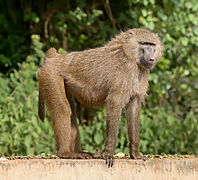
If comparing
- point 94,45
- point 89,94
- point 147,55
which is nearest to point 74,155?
point 89,94

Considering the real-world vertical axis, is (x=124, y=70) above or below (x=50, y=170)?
above

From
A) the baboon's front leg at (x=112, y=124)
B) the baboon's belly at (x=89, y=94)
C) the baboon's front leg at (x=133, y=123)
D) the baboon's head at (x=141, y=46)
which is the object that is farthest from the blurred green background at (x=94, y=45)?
the baboon's head at (x=141, y=46)

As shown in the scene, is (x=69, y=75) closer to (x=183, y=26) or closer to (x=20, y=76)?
(x=20, y=76)

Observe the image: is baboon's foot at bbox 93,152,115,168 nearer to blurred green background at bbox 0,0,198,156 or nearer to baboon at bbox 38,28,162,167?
baboon at bbox 38,28,162,167

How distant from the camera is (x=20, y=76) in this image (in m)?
9.45

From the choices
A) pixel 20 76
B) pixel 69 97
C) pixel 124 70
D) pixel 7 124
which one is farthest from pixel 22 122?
pixel 124 70

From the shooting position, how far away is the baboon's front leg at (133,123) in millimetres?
5715

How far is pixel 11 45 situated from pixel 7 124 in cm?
300

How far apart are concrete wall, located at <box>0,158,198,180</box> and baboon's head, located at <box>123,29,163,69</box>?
116cm

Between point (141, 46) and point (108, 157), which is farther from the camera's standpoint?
point (141, 46)

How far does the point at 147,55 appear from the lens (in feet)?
18.8

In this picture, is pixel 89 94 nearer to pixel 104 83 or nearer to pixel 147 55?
pixel 104 83

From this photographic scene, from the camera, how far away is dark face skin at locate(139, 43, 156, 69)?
5715 mm

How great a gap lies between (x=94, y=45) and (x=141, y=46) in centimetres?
536
